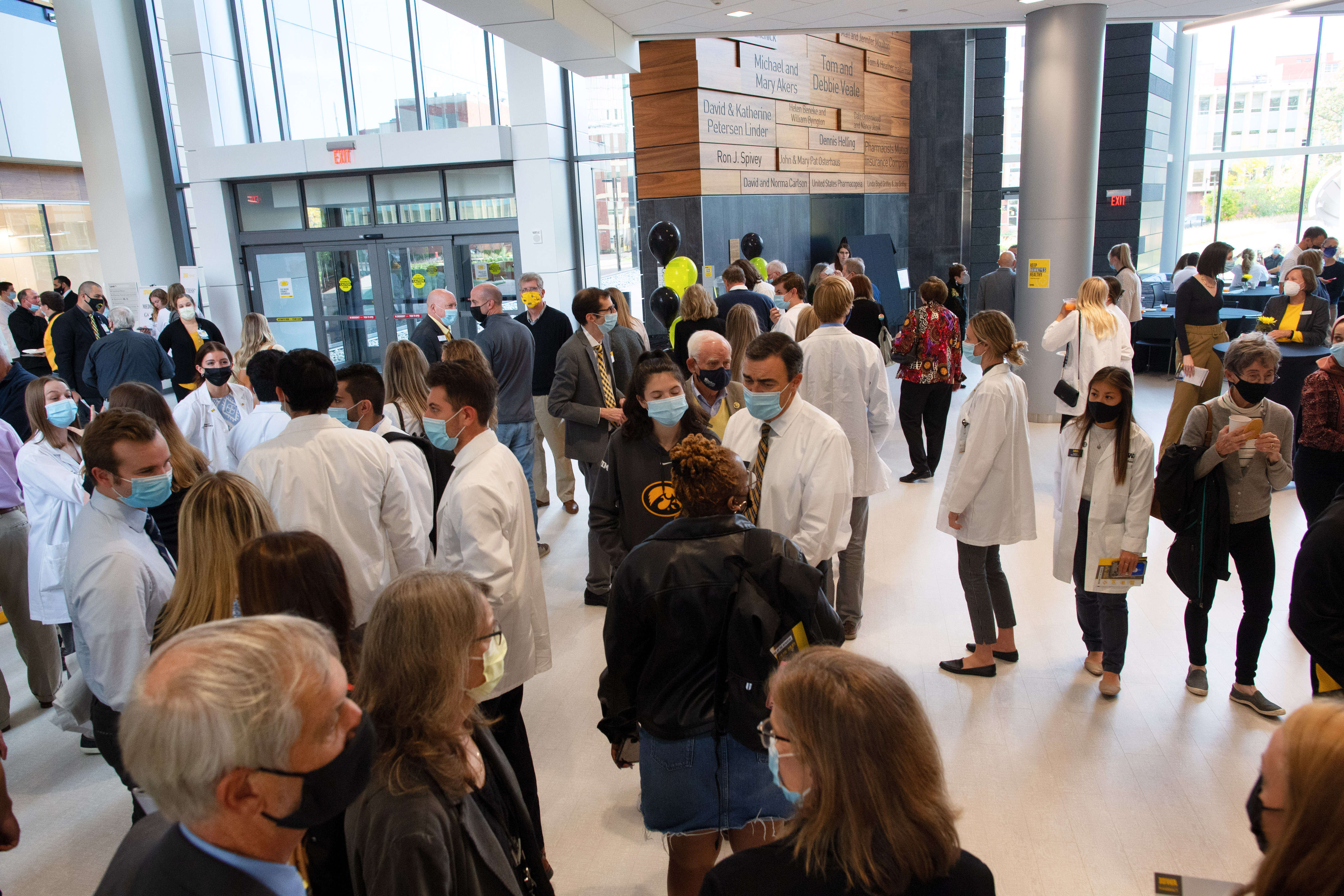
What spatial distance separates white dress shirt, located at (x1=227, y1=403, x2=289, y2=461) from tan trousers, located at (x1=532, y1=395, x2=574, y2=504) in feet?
7.54

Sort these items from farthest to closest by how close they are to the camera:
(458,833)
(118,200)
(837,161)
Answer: (118,200) < (837,161) < (458,833)

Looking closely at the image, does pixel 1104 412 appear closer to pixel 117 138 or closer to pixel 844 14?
pixel 844 14

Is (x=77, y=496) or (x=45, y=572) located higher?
(x=77, y=496)

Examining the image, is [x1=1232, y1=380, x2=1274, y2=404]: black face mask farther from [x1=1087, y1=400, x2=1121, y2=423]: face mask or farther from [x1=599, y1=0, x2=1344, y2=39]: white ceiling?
[x1=599, y1=0, x2=1344, y2=39]: white ceiling

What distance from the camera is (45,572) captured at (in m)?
3.33

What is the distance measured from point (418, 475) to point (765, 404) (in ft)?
4.75

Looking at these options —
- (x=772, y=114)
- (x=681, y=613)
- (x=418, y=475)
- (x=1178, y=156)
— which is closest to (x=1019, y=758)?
(x=681, y=613)

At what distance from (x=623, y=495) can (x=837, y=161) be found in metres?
10.1

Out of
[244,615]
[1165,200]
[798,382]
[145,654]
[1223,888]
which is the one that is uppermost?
[1165,200]

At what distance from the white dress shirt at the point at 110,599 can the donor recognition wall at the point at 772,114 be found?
7.35 m

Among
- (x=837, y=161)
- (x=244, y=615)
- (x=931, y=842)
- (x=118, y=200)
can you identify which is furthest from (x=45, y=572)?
(x=118, y=200)

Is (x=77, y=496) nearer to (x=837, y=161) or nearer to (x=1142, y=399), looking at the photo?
(x=1142, y=399)

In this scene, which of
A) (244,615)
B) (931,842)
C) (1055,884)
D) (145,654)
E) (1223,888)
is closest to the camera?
(931,842)

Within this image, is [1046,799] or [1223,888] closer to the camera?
[1223,888]
